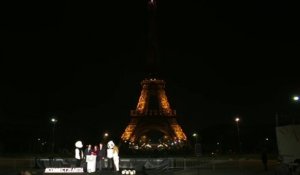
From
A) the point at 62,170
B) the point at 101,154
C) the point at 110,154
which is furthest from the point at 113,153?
the point at 62,170

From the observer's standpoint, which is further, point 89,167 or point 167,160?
point 167,160

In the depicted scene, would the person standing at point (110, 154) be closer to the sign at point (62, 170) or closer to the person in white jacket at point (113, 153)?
the person in white jacket at point (113, 153)

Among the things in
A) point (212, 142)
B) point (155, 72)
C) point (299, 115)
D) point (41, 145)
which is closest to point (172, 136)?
point (155, 72)

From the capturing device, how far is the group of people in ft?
71.8

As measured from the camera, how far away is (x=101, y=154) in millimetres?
22438

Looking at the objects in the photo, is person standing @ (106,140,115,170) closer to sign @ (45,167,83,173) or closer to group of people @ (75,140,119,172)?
group of people @ (75,140,119,172)

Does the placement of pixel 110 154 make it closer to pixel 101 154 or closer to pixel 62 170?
pixel 101 154

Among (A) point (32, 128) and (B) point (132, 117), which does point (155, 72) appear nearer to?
(B) point (132, 117)

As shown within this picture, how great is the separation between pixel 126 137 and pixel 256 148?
2322 centimetres

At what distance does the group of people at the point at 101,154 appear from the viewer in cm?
2188

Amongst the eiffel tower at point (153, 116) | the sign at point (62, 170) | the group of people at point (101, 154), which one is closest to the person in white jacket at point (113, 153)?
the group of people at point (101, 154)

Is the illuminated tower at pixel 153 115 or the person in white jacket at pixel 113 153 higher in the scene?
the illuminated tower at pixel 153 115

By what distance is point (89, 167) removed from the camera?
2150cm

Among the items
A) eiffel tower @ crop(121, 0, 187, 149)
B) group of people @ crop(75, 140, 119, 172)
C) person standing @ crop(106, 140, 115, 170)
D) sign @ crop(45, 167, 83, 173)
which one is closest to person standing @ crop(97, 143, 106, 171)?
group of people @ crop(75, 140, 119, 172)
